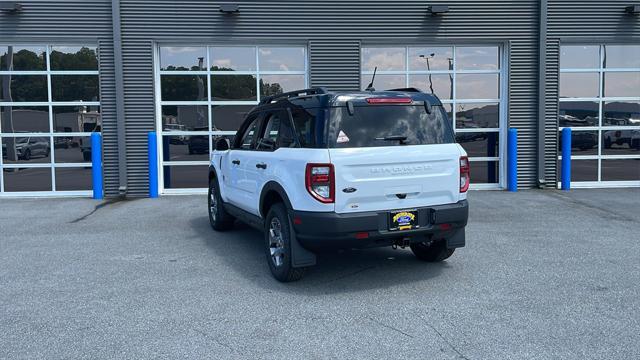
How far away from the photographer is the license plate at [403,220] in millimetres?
5617

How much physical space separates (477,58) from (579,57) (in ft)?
7.38

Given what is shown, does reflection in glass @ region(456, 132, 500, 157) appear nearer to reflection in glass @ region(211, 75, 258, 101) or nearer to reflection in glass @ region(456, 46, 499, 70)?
reflection in glass @ region(456, 46, 499, 70)

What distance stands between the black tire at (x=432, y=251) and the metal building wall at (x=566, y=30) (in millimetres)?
7243

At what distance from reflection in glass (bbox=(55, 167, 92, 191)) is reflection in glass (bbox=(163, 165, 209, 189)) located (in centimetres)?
162

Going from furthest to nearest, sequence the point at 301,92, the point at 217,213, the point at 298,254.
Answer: the point at 217,213 → the point at 301,92 → the point at 298,254

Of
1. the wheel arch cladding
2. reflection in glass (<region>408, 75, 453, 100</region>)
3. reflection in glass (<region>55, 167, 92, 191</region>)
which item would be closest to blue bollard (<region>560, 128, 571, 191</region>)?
reflection in glass (<region>408, 75, 453, 100</region>)

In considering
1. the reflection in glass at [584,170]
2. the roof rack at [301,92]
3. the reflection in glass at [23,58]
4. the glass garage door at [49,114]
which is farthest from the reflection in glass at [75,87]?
the reflection in glass at [584,170]

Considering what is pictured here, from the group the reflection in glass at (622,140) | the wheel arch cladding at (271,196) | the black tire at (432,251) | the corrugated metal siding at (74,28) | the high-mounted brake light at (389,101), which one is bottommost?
the black tire at (432,251)

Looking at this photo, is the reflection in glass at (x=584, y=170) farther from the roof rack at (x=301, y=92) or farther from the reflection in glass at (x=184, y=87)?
the roof rack at (x=301, y=92)

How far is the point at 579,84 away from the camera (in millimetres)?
13195

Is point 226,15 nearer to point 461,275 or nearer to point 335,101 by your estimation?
point 335,101

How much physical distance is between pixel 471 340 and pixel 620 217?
20.7 ft

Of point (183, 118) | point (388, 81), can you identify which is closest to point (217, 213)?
point (183, 118)

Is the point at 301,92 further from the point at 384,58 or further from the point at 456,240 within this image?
the point at 384,58
